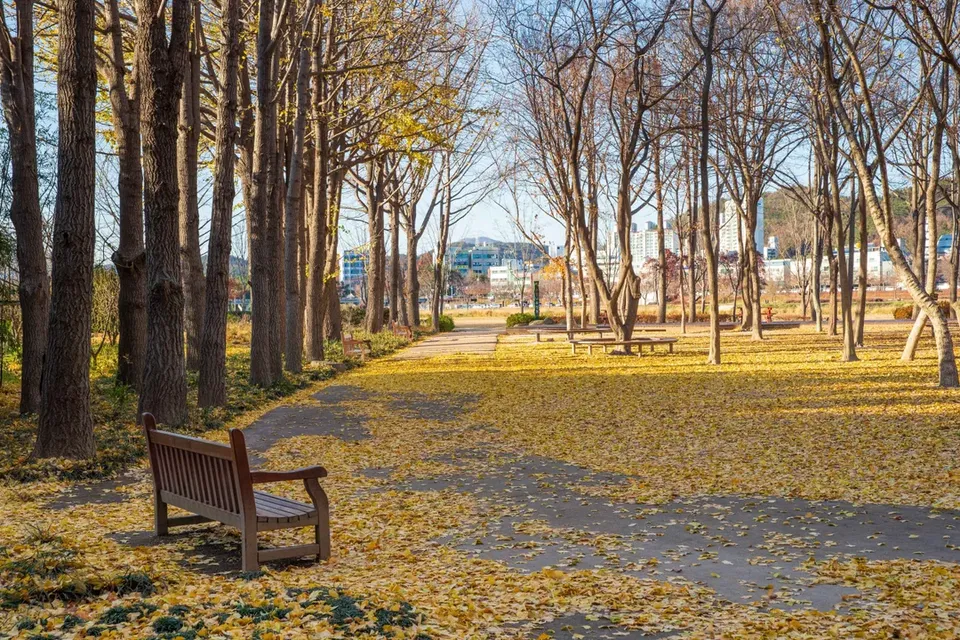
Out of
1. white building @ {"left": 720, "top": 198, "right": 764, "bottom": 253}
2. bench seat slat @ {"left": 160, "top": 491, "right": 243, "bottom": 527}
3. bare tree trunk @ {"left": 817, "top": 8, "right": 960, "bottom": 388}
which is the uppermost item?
white building @ {"left": 720, "top": 198, "right": 764, "bottom": 253}

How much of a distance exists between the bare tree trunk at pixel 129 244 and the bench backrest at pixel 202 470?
9079 mm

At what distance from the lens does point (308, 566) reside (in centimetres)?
634

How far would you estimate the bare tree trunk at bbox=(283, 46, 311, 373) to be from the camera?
19844 millimetres

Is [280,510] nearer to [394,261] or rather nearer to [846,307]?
[846,307]

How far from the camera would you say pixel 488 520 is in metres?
7.72

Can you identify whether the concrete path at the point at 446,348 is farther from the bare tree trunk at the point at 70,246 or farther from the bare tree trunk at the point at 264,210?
the bare tree trunk at the point at 70,246

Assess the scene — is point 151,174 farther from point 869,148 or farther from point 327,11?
point 869,148

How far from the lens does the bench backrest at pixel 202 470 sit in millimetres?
6105

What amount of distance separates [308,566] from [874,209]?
43.3ft

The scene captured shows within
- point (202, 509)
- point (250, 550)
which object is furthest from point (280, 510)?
point (202, 509)

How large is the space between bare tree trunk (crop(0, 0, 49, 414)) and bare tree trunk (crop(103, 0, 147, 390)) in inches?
82.5

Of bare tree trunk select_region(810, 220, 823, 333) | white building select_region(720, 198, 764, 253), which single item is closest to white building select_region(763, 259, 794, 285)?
white building select_region(720, 198, 764, 253)

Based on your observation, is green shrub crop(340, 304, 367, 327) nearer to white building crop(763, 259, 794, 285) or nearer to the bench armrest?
the bench armrest

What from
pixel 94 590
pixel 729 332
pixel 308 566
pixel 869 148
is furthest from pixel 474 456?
pixel 729 332
